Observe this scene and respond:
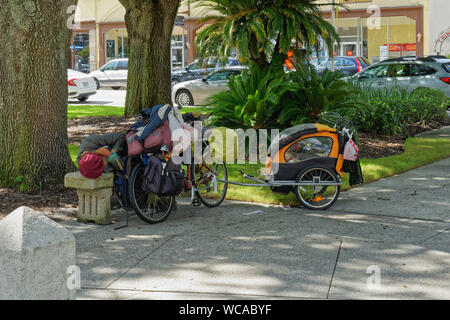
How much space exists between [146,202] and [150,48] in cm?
699

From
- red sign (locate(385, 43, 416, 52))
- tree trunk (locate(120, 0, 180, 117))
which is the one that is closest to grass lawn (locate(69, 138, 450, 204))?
tree trunk (locate(120, 0, 180, 117))

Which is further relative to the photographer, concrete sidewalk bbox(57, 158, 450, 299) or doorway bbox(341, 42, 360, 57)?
doorway bbox(341, 42, 360, 57)

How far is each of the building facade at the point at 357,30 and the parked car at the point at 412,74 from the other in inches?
527

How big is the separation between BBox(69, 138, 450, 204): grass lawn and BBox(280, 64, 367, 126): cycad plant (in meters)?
1.02

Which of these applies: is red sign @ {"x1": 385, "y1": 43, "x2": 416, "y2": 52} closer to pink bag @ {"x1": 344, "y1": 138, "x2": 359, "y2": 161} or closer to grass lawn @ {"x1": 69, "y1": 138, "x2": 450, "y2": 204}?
grass lawn @ {"x1": 69, "y1": 138, "x2": 450, "y2": 204}

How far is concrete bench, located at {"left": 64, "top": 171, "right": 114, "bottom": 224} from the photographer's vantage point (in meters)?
7.14

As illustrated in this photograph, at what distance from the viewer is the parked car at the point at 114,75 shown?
33594 millimetres

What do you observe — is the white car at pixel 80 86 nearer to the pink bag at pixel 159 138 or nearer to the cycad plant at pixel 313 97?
the cycad plant at pixel 313 97

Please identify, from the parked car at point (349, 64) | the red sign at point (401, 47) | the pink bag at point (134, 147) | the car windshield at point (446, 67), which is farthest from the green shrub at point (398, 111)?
the red sign at point (401, 47)

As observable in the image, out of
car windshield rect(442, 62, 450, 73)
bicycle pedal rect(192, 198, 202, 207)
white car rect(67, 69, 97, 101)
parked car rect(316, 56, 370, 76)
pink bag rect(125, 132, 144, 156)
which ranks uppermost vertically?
parked car rect(316, 56, 370, 76)

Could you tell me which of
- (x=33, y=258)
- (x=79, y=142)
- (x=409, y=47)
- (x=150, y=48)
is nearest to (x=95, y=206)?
(x=33, y=258)

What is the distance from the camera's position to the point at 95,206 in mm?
7289

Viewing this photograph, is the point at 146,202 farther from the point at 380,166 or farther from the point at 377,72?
the point at 377,72

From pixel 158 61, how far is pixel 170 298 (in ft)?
30.9
